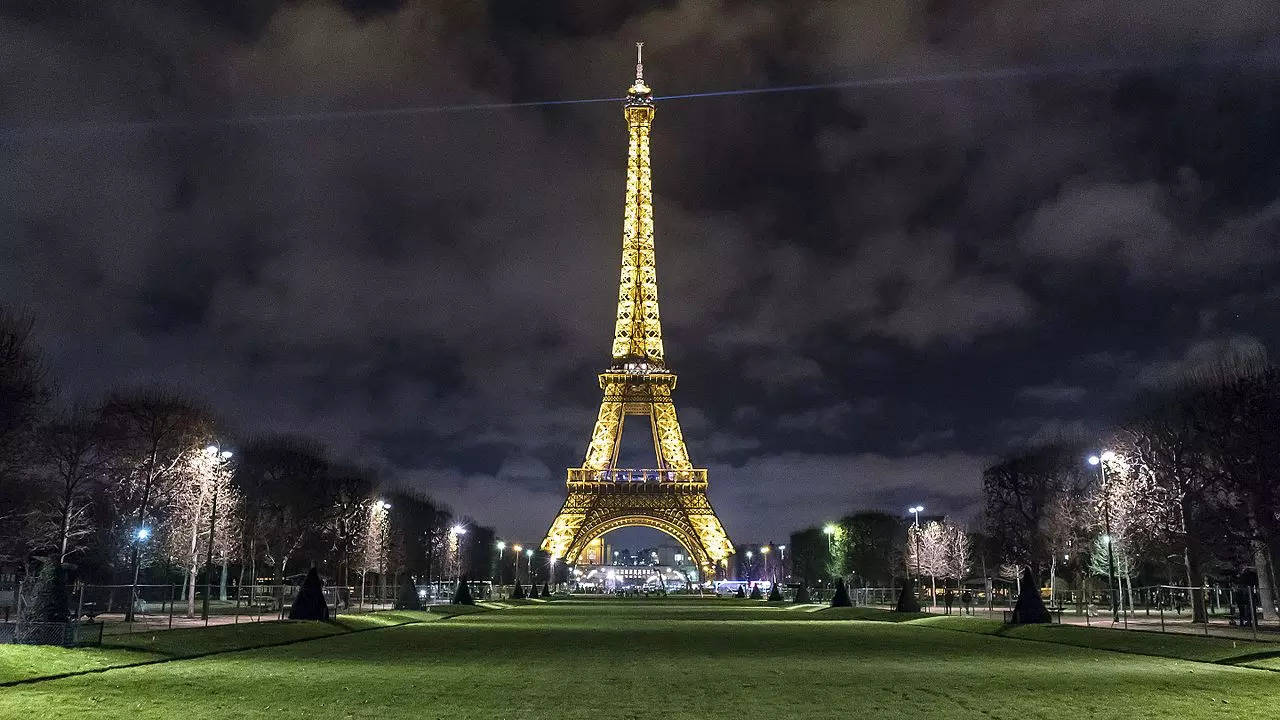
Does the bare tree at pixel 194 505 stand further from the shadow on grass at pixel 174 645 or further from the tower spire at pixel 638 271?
the tower spire at pixel 638 271

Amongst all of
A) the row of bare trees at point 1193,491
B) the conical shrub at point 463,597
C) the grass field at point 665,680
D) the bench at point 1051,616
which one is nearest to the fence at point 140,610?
the grass field at point 665,680

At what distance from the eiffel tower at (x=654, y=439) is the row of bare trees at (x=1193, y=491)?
44512mm

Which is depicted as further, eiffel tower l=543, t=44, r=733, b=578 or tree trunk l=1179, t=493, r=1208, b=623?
eiffel tower l=543, t=44, r=733, b=578

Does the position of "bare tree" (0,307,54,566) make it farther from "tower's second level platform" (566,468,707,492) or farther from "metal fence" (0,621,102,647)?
"tower's second level platform" (566,468,707,492)

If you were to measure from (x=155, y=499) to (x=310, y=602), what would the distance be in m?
20.0

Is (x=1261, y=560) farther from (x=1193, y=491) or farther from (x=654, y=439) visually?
(x=654, y=439)

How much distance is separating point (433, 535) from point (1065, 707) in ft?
306

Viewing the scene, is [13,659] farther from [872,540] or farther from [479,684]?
[872,540]

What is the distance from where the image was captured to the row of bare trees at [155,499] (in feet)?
151

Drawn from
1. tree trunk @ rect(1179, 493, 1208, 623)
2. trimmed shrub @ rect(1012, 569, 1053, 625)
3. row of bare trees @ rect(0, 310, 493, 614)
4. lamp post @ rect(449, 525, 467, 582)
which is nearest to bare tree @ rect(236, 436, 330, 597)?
row of bare trees @ rect(0, 310, 493, 614)

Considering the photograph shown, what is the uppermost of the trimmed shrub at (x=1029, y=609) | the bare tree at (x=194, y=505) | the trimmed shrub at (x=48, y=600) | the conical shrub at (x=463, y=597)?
the bare tree at (x=194, y=505)

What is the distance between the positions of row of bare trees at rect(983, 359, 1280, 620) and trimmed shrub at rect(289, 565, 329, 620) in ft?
94.7

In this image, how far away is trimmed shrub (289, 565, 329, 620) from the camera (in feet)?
122

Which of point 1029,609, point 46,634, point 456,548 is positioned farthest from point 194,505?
point 456,548
